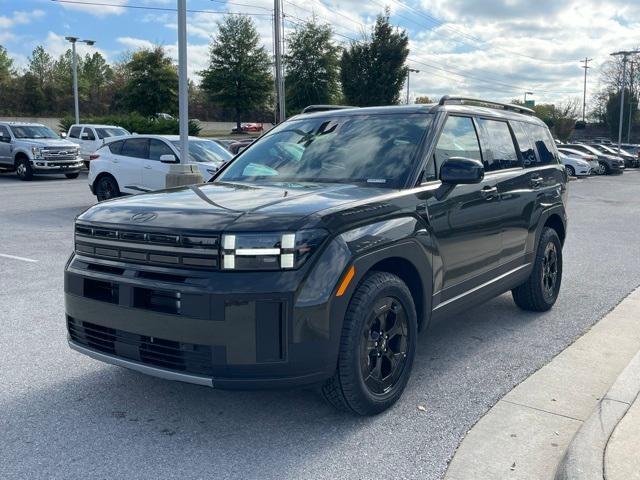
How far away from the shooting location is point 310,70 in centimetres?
4509

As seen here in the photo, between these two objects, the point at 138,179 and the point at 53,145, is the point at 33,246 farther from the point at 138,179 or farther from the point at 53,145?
the point at 53,145

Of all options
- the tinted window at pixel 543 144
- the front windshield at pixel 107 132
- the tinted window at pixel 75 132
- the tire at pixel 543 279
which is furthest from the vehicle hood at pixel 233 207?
the tinted window at pixel 75 132

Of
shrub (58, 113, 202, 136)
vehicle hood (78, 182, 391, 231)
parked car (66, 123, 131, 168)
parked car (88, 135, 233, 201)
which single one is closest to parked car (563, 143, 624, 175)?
shrub (58, 113, 202, 136)

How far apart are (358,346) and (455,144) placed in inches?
77.8

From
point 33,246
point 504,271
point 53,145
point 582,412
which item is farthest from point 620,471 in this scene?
point 53,145

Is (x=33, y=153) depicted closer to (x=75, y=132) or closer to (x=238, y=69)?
(x=75, y=132)

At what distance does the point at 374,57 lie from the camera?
4056 centimetres

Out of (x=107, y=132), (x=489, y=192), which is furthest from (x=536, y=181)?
(x=107, y=132)

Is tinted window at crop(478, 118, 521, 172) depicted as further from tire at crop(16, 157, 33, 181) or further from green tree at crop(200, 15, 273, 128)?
green tree at crop(200, 15, 273, 128)

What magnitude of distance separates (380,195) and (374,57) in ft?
126

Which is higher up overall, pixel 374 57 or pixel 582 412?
pixel 374 57

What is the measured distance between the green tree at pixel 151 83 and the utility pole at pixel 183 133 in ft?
115

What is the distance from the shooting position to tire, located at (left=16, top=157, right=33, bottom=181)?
22.5 meters

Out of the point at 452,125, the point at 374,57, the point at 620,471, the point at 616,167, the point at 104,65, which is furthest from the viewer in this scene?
the point at 104,65
